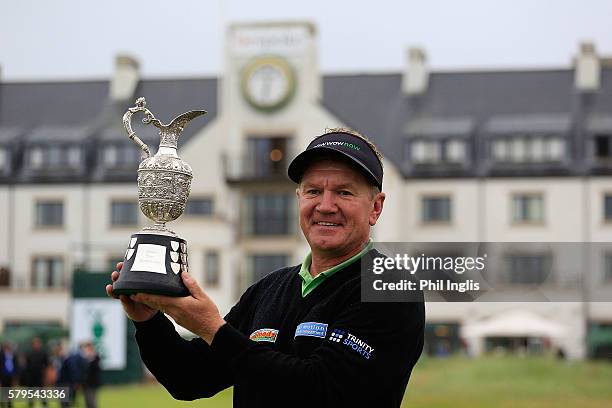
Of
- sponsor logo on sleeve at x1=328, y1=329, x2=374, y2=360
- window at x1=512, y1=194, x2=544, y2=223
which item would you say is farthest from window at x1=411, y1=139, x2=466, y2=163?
sponsor logo on sleeve at x1=328, y1=329, x2=374, y2=360

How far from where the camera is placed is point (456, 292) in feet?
15.8

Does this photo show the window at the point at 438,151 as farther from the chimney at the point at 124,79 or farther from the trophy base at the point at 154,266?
the trophy base at the point at 154,266

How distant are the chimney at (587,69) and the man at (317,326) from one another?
50037 millimetres

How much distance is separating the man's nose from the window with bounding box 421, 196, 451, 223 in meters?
47.0

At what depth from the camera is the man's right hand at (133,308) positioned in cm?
404

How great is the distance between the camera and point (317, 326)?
3932 millimetres

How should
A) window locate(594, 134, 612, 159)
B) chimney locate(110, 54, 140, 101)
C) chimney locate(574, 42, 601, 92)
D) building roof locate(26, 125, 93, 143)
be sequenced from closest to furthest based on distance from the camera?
window locate(594, 134, 612, 159), chimney locate(574, 42, 601, 92), building roof locate(26, 125, 93, 143), chimney locate(110, 54, 140, 101)

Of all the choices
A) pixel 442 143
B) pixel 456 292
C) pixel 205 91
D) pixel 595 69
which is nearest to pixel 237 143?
pixel 205 91

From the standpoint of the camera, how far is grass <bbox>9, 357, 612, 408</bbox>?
26.8 m

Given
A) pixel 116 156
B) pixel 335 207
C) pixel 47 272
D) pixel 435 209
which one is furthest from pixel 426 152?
pixel 335 207

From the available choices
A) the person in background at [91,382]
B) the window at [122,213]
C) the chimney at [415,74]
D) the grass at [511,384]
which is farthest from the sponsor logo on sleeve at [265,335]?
the chimney at [415,74]

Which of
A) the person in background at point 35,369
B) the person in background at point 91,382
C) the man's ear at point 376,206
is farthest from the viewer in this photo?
the person in background at point 35,369

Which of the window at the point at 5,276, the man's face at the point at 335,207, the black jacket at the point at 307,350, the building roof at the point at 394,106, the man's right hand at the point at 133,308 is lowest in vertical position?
the black jacket at the point at 307,350

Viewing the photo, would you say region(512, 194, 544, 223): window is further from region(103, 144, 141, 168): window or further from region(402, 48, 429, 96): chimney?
region(103, 144, 141, 168): window
